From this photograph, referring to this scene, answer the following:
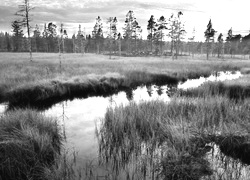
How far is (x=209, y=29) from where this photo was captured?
5581 cm

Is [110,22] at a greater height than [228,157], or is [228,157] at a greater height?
[110,22]

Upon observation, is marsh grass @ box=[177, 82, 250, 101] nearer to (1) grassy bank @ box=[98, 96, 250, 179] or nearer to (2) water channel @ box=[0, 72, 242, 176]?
(2) water channel @ box=[0, 72, 242, 176]

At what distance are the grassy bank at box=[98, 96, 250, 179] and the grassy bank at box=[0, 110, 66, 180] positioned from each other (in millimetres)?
1342

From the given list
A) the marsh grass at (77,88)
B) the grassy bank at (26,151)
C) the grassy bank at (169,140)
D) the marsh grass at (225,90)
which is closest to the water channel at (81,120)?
the grassy bank at (169,140)

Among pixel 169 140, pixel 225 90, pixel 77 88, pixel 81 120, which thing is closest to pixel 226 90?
pixel 225 90

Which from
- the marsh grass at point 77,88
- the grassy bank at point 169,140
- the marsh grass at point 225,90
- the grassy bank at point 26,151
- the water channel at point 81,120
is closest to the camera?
the grassy bank at point 26,151

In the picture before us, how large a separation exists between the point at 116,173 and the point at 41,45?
293 ft

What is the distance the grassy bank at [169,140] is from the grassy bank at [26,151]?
1.34 meters

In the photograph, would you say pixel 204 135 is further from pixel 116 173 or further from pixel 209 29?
pixel 209 29

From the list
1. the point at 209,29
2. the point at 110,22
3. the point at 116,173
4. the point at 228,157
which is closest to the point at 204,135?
the point at 228,157

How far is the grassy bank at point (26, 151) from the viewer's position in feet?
11.2

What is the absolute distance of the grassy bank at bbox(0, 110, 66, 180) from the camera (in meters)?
3.40

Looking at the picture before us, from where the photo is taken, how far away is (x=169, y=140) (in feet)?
15.0

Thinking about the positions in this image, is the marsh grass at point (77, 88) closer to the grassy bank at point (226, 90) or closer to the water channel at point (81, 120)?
the water channel at point (81, 120)
